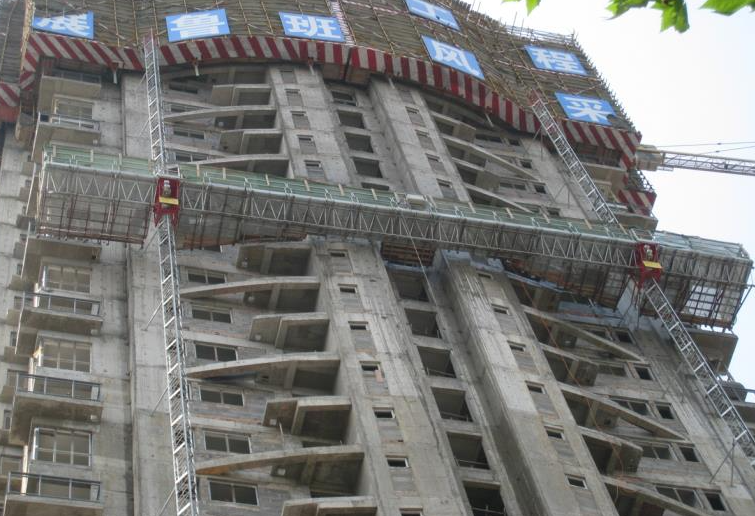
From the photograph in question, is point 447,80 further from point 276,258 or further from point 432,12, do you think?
point 276,258

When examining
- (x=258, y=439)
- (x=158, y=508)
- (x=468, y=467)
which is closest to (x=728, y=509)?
(x=468, y=467)

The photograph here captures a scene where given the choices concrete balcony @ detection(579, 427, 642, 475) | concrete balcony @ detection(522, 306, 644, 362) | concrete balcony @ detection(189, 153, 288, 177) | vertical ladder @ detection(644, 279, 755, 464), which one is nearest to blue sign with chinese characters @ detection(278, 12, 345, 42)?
concrete balcony @ detection(189, 153, 288, 177)

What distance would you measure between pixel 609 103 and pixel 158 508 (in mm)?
58327

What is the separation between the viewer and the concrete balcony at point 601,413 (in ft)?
212

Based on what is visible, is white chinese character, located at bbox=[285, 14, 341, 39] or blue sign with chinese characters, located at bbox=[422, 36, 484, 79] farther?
blue sign with chinese characters, located at bbox=[422, 36, 484, 79]

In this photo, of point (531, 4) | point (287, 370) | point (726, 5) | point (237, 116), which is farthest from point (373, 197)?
point (726, 5)

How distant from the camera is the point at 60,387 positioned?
57.6 metres

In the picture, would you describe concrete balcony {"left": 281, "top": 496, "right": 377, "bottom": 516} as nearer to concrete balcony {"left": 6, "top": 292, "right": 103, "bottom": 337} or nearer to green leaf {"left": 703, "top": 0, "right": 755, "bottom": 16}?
concrete balcony {"left": 6, "top": 292, "right": 103, "bottom": 337}

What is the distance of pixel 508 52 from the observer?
107m

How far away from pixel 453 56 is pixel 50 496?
52.2 m

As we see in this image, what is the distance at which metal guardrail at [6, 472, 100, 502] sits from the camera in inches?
2012

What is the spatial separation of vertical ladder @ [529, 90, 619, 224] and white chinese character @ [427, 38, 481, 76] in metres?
4.75

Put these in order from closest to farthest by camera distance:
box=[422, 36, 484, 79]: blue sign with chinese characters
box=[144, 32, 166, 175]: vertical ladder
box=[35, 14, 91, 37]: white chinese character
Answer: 1. box=[144, 32, 166, 175]: vertical ladder
2. box=[35, 14, 91, 37]: white chinese character
3. box=[422, 36, 484, 79]: blue sign with chinese characters

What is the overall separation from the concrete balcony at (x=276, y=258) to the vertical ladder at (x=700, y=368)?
18.3m
